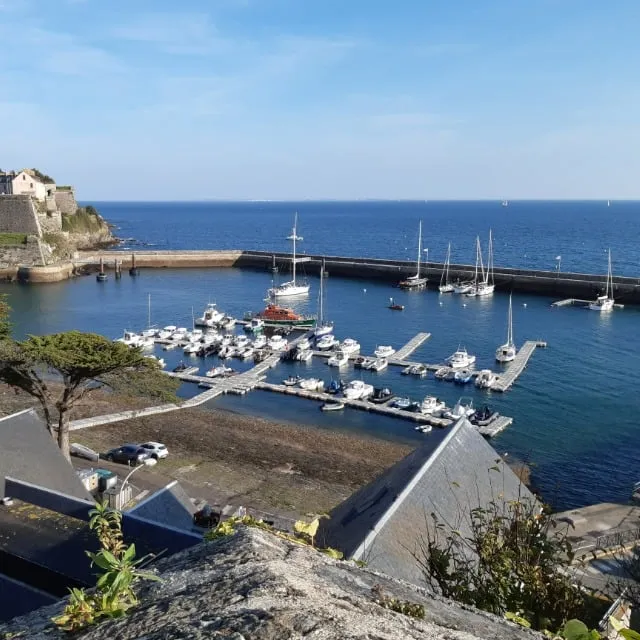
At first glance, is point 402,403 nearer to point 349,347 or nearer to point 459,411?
point 459,411

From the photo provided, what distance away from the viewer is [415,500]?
8633 mm

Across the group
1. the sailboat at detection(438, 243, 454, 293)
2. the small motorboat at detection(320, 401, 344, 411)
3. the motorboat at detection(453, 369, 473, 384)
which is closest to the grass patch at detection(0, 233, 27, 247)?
A: the sailboat at detection(438, 243, 454, 293)

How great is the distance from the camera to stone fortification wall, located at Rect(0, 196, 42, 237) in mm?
70938

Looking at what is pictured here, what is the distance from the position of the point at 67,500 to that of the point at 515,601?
6684mm

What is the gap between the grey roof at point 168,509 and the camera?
9.36m

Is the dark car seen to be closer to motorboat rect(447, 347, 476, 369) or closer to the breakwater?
motorboat rect(447, 347, 476, 369)

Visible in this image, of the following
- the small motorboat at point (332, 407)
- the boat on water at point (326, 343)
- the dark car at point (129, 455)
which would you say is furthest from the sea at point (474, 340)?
the dark car at point (129, 455)

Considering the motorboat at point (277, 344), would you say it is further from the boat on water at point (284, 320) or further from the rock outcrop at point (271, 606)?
the rock outcrop at point (271, 606)

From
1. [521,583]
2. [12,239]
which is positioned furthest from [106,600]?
[12,239]

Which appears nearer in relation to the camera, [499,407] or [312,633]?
[312,633]

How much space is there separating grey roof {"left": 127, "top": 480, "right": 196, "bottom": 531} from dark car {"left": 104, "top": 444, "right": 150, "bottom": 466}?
1040 centimetres

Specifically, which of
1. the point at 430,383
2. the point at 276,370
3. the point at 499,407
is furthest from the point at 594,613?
the point at 276,370

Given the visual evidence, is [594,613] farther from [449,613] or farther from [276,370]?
[276,370]

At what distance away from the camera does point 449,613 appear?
3258 millimetres
